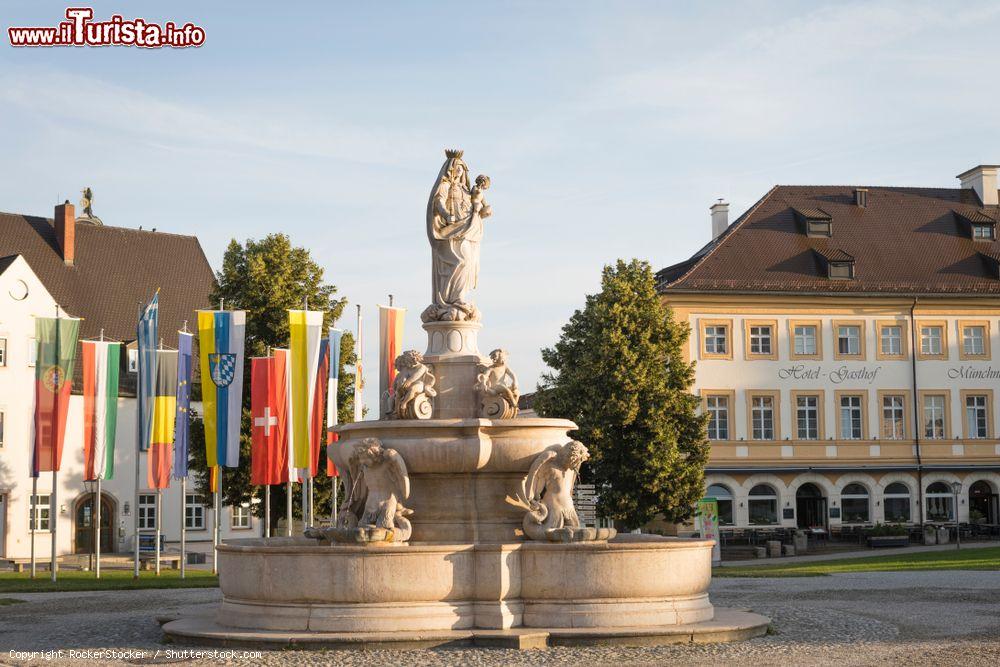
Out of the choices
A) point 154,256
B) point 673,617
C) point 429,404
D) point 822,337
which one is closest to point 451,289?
point 429,404

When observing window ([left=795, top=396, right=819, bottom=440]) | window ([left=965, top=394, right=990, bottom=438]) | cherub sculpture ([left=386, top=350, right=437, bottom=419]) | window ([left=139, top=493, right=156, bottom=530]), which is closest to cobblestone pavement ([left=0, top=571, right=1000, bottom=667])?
cherub sculpture ([left=386, top=350, right=437, bottom=419])

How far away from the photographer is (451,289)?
61.2 feet

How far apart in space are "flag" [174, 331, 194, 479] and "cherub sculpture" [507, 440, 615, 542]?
16.6 meters

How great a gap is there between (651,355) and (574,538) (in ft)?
92.8

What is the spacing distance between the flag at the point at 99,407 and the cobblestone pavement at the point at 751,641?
6811mm

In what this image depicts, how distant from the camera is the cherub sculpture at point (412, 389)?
57.0 ft

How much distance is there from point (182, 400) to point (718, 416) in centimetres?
2837

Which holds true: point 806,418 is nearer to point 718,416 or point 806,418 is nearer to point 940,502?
point 718,416

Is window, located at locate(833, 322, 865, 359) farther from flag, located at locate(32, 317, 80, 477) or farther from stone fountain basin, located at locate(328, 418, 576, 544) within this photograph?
stone fountain basin, located at locate(328, 418, 576, 544)

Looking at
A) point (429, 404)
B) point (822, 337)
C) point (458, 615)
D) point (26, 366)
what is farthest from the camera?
point (822, 337)

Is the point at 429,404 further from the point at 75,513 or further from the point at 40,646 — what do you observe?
the point at 75,513

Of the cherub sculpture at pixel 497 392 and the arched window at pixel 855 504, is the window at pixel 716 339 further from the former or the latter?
the cherub sculpture at pixel 497 392

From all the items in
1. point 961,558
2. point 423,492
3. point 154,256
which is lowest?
point 961,558

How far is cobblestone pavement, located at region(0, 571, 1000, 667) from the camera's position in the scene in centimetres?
1330
